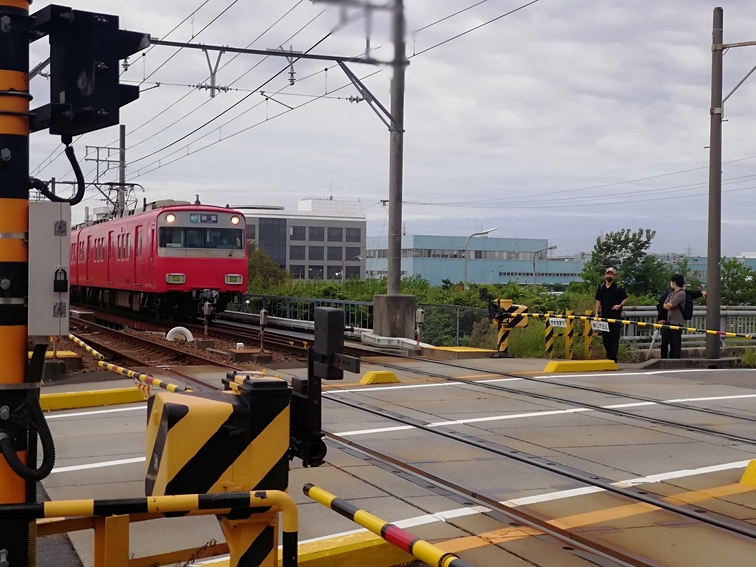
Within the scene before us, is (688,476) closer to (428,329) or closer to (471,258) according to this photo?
(428,329)

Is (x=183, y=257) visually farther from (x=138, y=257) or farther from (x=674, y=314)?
(x=674, y=314)

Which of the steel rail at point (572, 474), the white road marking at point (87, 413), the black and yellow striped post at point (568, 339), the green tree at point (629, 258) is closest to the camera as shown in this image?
the steel rail at point (572, 474)

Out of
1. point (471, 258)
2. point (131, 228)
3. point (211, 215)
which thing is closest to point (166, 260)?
point (211, 215)

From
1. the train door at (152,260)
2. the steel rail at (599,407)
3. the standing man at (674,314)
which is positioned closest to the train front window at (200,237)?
the train door at (152,260)

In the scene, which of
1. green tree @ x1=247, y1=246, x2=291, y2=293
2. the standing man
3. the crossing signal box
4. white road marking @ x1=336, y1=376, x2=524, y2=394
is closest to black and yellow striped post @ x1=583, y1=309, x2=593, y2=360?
the standing man

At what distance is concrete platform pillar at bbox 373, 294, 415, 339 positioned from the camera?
65.6 ft

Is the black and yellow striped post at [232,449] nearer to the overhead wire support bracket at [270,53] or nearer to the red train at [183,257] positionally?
the overhead wire support bracket at [270,53]

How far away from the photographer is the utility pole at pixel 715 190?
17.5 metres

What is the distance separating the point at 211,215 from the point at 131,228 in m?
3.57

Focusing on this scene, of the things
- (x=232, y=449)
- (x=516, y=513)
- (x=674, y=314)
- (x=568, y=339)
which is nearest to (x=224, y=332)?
(x=568, y=339)

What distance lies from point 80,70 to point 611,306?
1345 cm

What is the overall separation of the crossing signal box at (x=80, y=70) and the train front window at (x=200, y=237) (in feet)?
66.0

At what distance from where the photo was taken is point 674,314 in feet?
55.2

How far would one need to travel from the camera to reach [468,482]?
7191 mm
